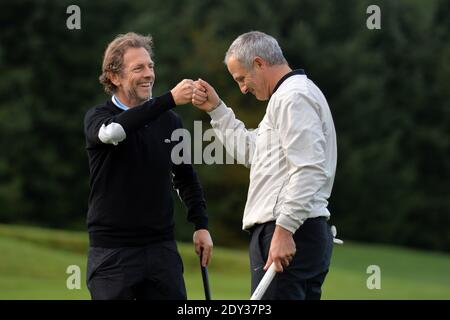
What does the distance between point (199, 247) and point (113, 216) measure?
80cm

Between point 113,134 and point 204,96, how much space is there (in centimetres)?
68

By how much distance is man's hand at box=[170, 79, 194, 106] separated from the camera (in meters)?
5.81

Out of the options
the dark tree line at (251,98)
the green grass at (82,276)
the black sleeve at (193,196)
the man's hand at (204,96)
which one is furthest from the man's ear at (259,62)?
the dark tree line at (251,98)

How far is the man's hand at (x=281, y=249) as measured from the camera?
5352mm

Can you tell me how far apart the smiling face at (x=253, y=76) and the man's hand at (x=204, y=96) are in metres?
0.29

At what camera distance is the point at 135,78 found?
6.06 m

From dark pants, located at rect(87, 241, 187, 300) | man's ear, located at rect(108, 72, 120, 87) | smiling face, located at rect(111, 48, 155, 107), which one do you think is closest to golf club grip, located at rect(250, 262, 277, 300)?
dark pants, located at rect(87, 241, 187, 300)

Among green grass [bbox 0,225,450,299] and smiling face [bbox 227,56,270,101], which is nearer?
smiling face [bbox 227,56,270,101]

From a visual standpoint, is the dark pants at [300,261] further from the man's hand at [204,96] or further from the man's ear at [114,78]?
the man's ear at [114,78]

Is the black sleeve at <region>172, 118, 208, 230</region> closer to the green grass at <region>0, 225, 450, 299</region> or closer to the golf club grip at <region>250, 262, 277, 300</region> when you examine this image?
the golf club grip at <region>250, 262, 277, 300</region>

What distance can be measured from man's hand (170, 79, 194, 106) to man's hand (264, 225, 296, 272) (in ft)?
3.24

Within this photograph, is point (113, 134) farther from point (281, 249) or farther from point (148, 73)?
point (281, 249)

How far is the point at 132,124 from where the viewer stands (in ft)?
18.6
